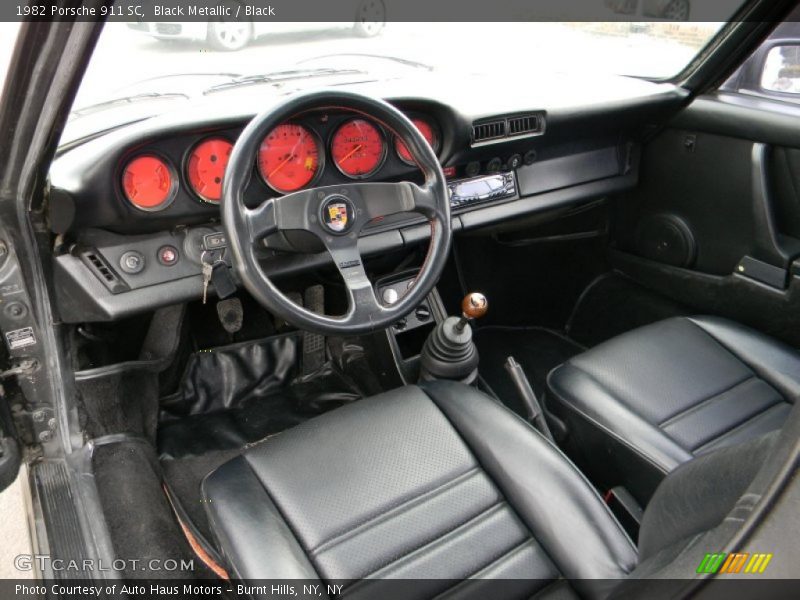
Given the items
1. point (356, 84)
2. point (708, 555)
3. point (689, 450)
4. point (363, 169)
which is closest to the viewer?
point (708, 555)

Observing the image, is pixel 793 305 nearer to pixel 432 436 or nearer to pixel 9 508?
pixel 432 436

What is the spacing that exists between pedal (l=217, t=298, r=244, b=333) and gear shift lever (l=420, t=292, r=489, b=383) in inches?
26.9

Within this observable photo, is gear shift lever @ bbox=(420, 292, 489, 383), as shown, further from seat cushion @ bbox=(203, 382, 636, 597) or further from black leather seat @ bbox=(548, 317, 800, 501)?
seat cushion @ bbox=(203, 382, 636, 597)

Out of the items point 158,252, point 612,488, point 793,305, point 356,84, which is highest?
point 356,84

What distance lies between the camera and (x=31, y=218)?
56.2 inches

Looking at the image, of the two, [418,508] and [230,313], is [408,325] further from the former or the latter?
[418,508]

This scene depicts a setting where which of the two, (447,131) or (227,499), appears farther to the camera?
(447,131)

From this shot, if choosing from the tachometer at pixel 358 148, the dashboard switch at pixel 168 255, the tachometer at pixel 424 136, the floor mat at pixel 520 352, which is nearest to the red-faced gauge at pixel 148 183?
the dashboard switch at pixel 168 255

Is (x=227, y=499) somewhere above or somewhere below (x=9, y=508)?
above

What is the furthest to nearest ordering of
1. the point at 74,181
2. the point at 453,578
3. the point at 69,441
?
the point at 69,441 → the point at 74,181 → the point at 453,578

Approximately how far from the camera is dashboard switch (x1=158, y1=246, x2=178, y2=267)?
1647mm

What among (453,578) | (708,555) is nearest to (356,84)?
(453,578)

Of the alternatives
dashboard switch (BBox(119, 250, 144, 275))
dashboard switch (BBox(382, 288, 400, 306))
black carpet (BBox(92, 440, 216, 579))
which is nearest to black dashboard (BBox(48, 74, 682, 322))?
dashboard switch (BBox(119, 250, 144, 275))

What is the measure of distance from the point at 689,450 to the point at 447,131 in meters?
1.05
